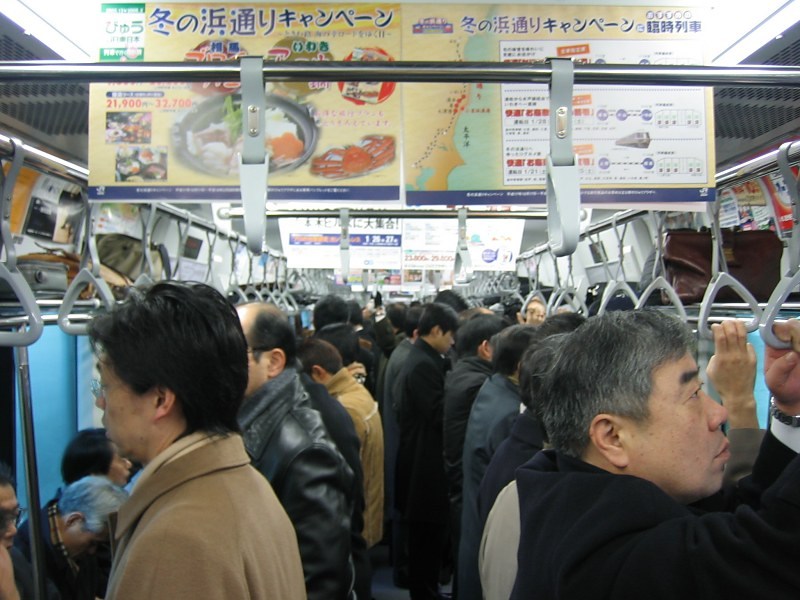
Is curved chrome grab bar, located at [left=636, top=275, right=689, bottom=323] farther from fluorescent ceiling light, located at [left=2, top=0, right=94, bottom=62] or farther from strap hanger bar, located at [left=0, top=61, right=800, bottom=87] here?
fluorescent ceiling light, located at [left=2, top=0, right=94, bottom=62]

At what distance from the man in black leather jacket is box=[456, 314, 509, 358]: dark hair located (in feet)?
7.01

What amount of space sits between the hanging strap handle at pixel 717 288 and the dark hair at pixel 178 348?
60.1 inches

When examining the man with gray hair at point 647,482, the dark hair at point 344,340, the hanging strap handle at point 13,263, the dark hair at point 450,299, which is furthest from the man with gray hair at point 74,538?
the dark hair at point 450,299

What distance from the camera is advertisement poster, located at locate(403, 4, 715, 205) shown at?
88.0 inches

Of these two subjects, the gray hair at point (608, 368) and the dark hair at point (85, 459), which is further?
the dark hair at point (85, 459)

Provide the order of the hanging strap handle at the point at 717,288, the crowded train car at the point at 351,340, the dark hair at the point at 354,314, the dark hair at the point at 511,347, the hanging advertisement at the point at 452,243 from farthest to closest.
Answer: the dark hair at the point at 354,314
the hanging advertisement at the point at 452,243
the dark hair at the point at 511,347
the hanging strap handle at the point at 717,288
the crowded train car at the point at 351,340

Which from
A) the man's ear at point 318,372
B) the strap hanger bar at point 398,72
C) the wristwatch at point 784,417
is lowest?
the man's ear at point 318,372

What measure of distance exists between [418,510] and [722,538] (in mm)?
3812

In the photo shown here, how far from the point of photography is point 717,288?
2342mm

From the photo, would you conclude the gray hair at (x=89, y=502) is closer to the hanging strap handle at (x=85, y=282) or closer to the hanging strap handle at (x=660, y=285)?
the hanging strap handle at (x=85, y=282)

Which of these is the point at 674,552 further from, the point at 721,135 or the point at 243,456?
the point at 721,135

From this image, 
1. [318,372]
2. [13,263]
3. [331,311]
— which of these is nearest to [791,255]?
[13,263]

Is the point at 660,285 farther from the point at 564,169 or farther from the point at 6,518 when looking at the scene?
the point at 6,518

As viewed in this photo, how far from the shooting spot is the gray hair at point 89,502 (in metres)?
2.46
